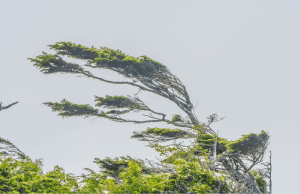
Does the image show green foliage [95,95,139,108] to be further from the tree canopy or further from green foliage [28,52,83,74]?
green foliage [28,52,83,74]

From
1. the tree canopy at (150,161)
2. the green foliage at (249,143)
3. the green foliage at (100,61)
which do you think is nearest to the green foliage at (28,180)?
the tree canopy at (150,161)

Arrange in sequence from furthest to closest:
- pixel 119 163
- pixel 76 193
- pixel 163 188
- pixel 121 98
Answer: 1. pixel 121 98
2. pixel 119 163
3. pixel 76 193
4. pixel 163 188

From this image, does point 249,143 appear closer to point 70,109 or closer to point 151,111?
point 151,111

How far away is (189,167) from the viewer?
12.0ft

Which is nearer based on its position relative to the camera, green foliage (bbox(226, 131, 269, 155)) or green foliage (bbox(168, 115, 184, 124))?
green foliage (bbox(226, 131, 269, 155))

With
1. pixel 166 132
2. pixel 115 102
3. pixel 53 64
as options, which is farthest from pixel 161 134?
pixel 53 64

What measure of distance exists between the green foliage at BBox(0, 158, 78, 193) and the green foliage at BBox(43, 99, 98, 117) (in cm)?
821

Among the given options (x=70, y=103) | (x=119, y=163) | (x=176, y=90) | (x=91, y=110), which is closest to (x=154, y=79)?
(x=176, y=90)

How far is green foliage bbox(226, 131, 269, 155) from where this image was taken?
7.44 m

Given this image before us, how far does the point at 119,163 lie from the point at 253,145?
16.2 ft

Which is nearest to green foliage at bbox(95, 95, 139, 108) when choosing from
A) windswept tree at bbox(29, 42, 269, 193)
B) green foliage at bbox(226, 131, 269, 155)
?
windswept tree at bbox(29, 42, 269, 193)

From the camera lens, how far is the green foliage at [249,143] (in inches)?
293

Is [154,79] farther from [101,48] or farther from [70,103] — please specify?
[70,103]

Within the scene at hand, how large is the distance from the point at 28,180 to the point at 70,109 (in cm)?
902
